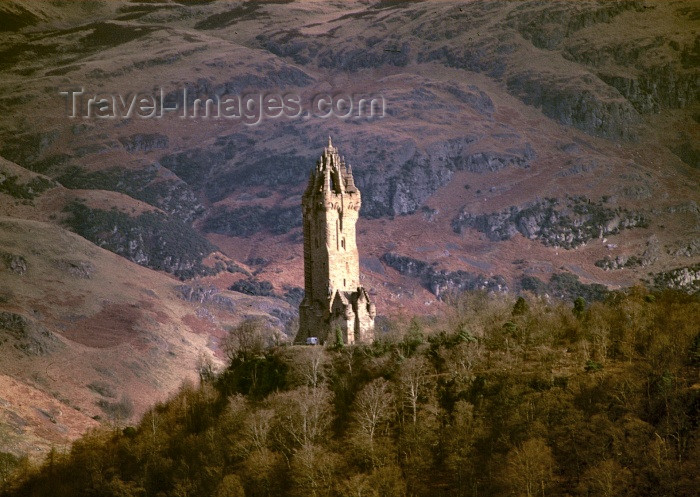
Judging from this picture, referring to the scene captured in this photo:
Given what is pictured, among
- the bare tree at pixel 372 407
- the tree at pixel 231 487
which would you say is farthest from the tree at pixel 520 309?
the tree at pixel 231 487

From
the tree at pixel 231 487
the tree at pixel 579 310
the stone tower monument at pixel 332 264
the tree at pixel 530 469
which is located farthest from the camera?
the tree at pixel 579 310

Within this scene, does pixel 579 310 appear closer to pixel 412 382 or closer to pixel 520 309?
pixel 520 309

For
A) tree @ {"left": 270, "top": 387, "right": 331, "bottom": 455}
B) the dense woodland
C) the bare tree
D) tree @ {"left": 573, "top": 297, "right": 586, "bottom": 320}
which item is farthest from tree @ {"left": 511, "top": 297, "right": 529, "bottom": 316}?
tree @ {"left": 270, "top": 387, "right": 331, "bottom": 455}

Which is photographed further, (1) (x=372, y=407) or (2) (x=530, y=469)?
(1) (x=372, y=407)

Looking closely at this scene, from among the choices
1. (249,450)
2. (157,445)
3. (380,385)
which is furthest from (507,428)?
(157,445)

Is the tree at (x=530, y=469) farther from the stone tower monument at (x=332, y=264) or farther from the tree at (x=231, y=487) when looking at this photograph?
the stone tower monument at (x=332, y=264)

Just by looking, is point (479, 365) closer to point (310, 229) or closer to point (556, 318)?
point (556, 318)

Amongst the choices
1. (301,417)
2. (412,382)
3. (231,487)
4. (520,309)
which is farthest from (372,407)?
(520,309)
